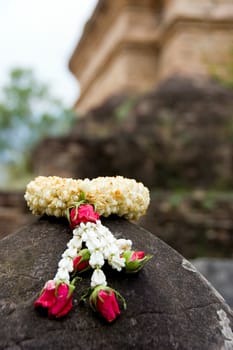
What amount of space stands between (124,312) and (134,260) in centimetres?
18

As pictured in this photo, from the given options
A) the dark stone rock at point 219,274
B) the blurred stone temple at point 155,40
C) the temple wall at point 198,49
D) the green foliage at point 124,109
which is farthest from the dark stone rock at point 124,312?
the temple wall at point 198,49

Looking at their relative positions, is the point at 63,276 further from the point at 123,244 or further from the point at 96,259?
the point at 123,244

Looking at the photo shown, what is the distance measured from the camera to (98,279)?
1.80 m

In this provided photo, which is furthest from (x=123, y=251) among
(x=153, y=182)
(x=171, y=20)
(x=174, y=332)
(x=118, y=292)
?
(x=171, y=20)

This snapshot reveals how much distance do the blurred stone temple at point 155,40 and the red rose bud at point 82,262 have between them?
8492 mm

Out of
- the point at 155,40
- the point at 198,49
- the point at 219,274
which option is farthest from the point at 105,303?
the point at 155,40

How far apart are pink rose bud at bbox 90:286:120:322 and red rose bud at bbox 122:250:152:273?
0.45 ft

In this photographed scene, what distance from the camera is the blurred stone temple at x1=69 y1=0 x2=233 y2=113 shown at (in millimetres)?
10891

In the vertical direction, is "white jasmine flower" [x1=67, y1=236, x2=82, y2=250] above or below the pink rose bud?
above

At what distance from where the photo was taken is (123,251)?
194 centimetres

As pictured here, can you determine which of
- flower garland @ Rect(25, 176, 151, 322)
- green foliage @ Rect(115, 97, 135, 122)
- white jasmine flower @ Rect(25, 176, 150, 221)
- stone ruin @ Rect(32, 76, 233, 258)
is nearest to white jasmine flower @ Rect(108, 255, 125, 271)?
flower garland @ Rect(25, 176, 151, 322)

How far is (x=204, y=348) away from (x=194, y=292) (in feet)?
0.75

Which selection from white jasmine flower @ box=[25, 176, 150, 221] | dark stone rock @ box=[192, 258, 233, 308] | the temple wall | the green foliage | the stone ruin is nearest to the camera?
white jasmine flower @ box=[25, 176, 150, 221]

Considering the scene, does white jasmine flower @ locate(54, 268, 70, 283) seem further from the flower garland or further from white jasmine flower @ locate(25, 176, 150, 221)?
white jasmine flower @ locate(25, 176, 150, 221)
